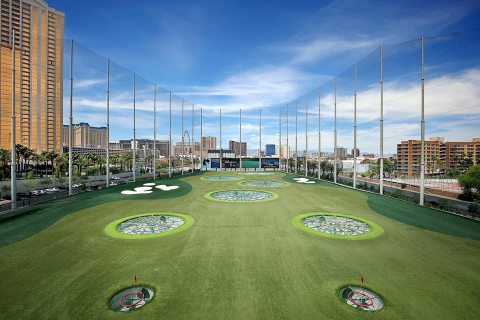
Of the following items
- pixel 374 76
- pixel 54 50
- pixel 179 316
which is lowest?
pixel 179 316

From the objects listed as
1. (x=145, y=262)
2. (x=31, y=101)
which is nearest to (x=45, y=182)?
(x=145, y=262)

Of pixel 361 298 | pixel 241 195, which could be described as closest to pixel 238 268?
pixel 361 298

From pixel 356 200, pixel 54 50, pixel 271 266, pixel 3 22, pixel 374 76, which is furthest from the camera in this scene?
pixel 54 50

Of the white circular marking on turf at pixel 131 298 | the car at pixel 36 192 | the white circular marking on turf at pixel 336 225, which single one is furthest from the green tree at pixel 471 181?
the car at pixel 36 192

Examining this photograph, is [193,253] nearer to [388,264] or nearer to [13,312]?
[13,312]

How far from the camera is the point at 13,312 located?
28.8 ft

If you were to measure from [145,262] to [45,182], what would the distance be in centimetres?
5472

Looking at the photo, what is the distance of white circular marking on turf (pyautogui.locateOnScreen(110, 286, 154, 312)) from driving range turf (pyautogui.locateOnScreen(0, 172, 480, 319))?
0.88 feet

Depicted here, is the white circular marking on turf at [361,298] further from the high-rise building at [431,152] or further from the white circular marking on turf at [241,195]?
the high-rise building at [431,152]

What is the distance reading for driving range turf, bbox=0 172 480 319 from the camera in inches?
357

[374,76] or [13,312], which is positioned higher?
[374,76]

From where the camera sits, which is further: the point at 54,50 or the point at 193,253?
the point at 54,50

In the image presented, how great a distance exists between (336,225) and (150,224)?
14433mm

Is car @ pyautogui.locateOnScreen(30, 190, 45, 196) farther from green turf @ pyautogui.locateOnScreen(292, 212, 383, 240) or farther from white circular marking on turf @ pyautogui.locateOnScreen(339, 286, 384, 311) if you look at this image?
white circular marking on turf @ pyautogui.locateOnScreen(339, 286, 384, 311)
